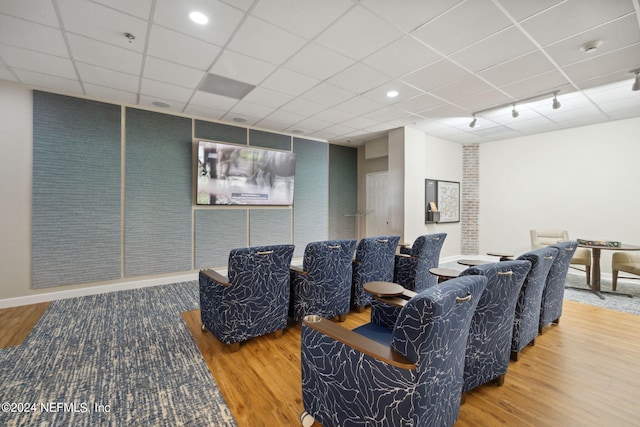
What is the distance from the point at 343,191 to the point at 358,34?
189 inches

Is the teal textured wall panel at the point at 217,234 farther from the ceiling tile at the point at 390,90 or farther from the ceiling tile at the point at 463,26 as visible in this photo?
the ceiling tile at the point at 463,26

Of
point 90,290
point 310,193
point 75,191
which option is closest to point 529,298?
point 310,193

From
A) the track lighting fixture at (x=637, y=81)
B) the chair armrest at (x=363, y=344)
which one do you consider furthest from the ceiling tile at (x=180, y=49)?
the track lighting fixture at (x=637, y=81)

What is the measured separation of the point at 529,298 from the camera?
234 centimetres

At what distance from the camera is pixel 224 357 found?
2383 millimetres

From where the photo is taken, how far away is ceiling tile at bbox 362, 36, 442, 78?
2.77 m

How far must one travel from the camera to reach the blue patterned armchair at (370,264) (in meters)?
3.15

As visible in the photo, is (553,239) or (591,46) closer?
(591,46)

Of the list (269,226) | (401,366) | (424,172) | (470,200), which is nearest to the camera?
(401,366)

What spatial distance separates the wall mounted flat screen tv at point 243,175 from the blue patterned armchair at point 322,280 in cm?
282

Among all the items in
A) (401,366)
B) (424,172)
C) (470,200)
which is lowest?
(401,366)

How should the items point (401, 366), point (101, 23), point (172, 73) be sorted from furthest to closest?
point (172, 73) → point (101, 23) → point (401, 366)

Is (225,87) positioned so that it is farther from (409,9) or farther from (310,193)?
(310,193)

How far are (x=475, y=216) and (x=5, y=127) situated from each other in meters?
8.84
